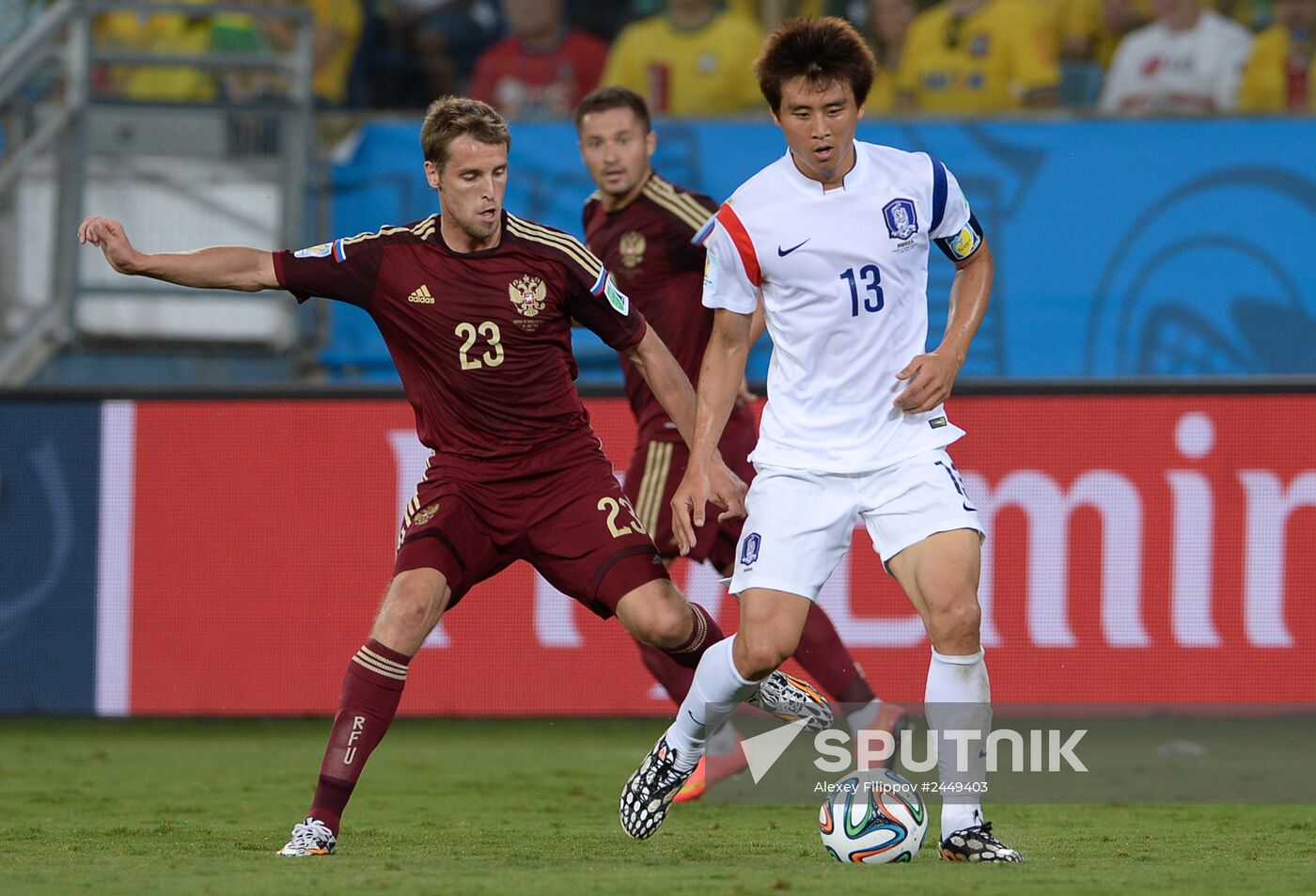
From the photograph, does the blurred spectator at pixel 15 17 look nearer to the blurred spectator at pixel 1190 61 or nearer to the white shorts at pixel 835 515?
the blurred spectator at pixel 1190 61

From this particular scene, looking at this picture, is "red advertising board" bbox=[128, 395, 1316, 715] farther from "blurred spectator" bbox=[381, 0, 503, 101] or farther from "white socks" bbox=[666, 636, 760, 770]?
"white socks" bbox=[666, 636, 760, 770]

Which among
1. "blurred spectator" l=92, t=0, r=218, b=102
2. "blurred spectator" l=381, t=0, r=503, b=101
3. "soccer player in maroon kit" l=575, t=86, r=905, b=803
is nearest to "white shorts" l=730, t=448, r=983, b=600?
"soccer player in maroon kit" l=575, t=86, r=905, b=803

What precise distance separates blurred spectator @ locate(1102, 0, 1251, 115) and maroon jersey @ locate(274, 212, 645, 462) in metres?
5.21

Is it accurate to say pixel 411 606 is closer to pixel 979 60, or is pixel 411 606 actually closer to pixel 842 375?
pixel 842 375

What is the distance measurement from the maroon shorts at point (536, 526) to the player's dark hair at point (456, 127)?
0.94 m

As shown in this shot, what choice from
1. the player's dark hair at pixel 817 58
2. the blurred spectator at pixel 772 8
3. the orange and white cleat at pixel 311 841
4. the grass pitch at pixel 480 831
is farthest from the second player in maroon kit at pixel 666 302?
the blurred spectator at pixel 772 8

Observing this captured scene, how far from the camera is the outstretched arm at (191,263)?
5.24 metres

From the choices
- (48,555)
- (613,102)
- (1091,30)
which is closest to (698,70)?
(1091,30)

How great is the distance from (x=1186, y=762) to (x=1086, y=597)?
0.99 meters

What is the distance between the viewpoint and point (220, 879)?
15.4ft

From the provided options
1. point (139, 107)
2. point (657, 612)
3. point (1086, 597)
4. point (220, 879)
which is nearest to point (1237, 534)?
point (1086, 597)

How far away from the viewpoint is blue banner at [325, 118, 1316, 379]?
377 inches

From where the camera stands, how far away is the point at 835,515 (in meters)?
5.25

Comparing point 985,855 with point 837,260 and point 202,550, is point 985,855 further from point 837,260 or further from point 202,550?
point 202,550
